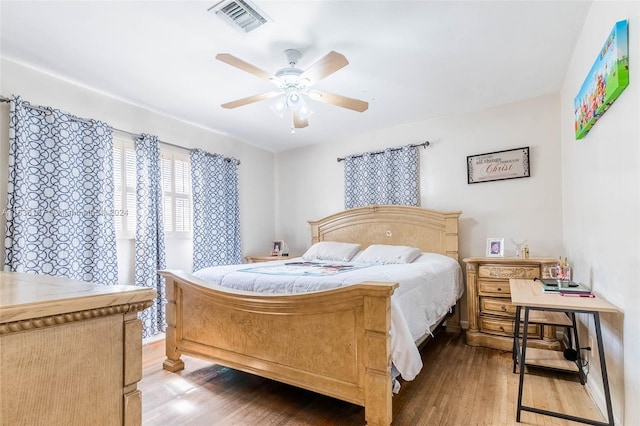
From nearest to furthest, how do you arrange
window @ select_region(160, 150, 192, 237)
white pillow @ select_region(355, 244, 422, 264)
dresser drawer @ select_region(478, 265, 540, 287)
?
1. dresser drawer @ select_region(478, 265, 540, 287)
2. white pillow @ select_region(355, 244, 422, 264)
3. window @ select_region(160, 150, 192, 237)

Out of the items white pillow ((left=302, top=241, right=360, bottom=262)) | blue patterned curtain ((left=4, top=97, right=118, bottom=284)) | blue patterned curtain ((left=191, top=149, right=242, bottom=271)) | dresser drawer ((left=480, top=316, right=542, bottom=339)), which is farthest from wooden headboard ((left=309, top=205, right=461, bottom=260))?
blue patterned curtain ((left=4, top=97, right=118, bottom=284))

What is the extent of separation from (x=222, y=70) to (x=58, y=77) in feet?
4.75

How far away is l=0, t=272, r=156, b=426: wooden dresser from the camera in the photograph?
517 millimetres

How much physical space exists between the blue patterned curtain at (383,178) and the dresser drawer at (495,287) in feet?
4.04

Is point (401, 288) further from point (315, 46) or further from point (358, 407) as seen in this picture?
point (315, 46)

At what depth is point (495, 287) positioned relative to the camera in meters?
3.09

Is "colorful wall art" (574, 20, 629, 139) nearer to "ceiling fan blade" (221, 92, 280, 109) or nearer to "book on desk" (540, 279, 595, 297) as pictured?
"book on desk" (540, 279, 595, 297)

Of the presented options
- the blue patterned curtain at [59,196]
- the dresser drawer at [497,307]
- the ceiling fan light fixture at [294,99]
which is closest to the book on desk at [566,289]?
the dresser drawer at [497,307]

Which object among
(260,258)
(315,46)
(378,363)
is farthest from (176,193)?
Answer: (378,363)

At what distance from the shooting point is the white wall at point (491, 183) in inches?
131

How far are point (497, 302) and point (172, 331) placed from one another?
2.88 m

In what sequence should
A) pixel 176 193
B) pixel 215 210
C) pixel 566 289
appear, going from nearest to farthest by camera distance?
pixel 566 289
pixel 176 193
pixel 215 210

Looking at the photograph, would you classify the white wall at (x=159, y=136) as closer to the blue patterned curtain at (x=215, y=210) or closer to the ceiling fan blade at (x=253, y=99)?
the blue patterned curtain at (x=215, y=210)

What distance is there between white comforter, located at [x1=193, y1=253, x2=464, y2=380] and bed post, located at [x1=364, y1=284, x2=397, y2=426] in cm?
12
